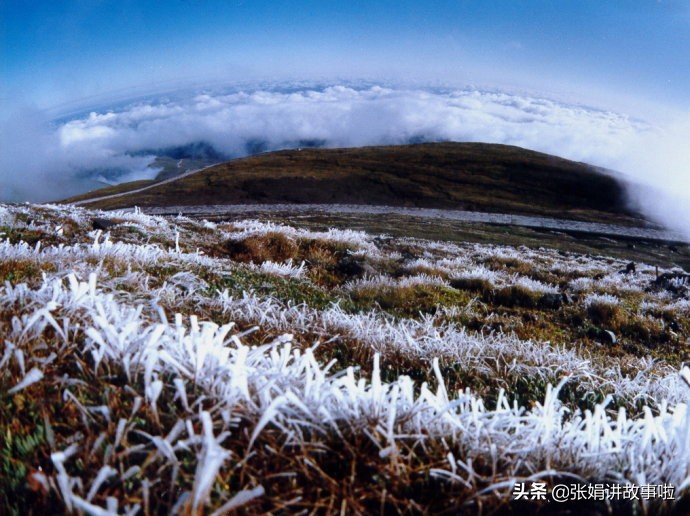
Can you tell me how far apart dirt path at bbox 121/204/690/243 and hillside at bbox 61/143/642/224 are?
7.17 m

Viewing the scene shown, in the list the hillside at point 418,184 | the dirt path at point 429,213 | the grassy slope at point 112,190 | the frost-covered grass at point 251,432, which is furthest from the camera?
the grassy slope at point 112,190

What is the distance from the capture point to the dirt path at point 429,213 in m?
84.4

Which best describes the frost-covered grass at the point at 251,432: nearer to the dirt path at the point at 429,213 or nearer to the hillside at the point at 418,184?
the dirt path at the point at 429,213

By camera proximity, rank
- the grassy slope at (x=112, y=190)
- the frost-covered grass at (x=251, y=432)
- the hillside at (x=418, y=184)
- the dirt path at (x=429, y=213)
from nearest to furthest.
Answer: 1. the frost-covered grass at (x=251, y=432)
2. the dirt path at (x=429, y=213)
3. the hillside at (x=418, y=184)
4. the grassy slope at (x=112, y=190)

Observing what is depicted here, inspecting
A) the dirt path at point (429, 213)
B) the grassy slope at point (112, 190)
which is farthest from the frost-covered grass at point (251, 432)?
the grassy slope at point (112, 190)

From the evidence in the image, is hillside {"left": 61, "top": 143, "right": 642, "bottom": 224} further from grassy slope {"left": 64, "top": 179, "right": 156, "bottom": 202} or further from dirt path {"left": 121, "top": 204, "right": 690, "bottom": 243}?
dirt path {"left": 121, "top": 204, "right": 690, "bottom": 243}

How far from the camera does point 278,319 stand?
4117 millimetres

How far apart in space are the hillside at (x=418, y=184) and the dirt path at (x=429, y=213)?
717 cm

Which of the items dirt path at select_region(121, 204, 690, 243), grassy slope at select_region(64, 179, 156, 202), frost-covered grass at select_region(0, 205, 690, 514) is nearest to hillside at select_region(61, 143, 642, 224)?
grassy slope at select_region(64, 179, 156, 202)

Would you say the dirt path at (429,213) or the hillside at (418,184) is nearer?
the dirt path at (429,213)

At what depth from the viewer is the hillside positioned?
385 feet

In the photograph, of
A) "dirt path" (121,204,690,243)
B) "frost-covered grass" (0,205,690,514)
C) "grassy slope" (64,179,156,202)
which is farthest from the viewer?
"grassy slope" (64,179,156,202)

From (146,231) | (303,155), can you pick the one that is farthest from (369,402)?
(303,155)

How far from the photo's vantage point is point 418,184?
5290 inches
